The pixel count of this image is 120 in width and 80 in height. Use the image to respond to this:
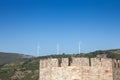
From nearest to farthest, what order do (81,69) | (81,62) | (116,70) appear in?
1. (81,69)
2. (81,62)
3. (116,70)

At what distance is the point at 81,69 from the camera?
1897cm

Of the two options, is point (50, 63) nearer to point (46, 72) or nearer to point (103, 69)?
point (46, 72)

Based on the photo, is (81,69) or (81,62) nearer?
(81,69)

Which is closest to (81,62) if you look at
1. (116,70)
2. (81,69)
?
(81,69)

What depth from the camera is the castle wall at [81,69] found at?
62.0 feet

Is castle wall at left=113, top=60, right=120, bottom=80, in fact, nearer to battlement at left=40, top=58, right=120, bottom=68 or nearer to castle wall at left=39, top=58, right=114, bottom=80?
battlement at left=40, top=58, right=120, bottom=68

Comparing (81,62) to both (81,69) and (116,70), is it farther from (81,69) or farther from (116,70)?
(116,70)

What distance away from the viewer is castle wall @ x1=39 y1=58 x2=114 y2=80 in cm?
1889

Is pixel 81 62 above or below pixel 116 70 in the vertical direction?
above

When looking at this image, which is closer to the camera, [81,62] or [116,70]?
[81,62]

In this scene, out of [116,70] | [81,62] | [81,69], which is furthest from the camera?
[116,70]

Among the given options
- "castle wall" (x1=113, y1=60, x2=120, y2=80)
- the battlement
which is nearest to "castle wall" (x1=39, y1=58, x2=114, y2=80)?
the battlement

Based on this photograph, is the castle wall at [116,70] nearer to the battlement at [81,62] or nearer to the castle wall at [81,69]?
the battlement at [81,62]

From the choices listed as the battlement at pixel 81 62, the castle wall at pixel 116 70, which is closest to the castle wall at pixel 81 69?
the battlement at pixel 81 62
